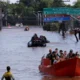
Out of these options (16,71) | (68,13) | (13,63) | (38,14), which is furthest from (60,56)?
(38,14)

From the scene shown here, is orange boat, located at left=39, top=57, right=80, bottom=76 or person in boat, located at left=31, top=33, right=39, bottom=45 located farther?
person in boat, located at left=31, top=33, right=39, bottom=45

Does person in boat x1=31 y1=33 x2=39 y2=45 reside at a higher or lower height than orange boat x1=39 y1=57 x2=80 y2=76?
lower

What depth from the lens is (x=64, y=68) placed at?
105ft

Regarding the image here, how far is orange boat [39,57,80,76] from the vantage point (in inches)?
1233

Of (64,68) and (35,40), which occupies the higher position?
(64,68)

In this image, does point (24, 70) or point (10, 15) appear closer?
point (24, 70)

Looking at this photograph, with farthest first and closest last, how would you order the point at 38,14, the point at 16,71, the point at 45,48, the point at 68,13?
the point at 38,14, the point at 68,13, the point at 45,48, the point at 16,71

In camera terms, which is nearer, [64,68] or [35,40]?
[64,68]

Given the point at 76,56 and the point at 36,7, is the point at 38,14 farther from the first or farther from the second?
the point at 76,56

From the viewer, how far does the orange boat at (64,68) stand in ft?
103

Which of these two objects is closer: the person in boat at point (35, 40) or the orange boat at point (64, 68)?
the orange boat at point (64, 68)

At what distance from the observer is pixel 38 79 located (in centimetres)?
3262

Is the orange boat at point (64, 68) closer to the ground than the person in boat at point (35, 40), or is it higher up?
higher up

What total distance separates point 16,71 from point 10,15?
6311 inches
